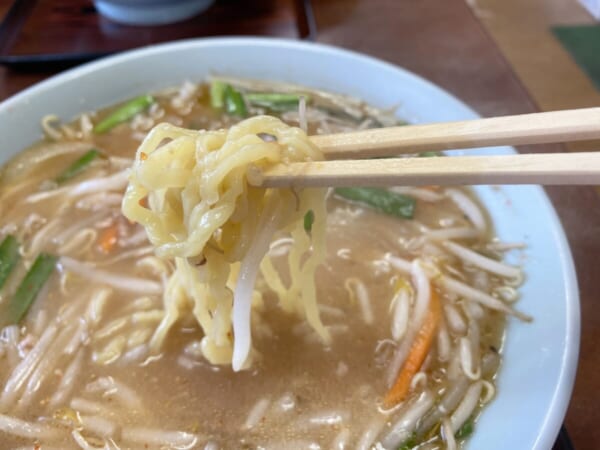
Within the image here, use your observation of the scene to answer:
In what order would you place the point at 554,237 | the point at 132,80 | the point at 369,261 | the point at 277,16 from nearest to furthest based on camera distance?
the point at 554,237 < the point at 369,261 < the point at 132,80 < the point at 277,16

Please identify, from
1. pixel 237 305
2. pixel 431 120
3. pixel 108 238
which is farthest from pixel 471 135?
pixel 108 238

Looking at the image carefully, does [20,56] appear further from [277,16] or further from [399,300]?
[399,300]

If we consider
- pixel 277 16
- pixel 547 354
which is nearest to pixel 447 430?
pixel 547 354

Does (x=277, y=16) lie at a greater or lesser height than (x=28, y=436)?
greater

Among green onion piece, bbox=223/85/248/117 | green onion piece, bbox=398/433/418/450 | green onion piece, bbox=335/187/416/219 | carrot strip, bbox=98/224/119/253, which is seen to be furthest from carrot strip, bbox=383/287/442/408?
green onion piece, bbox=223/85/248/117

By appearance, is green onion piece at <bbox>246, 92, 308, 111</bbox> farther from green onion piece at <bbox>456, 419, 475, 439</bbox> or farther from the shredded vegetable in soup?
green onion piece at <bbox>456, 419, 475, 439</bbox>

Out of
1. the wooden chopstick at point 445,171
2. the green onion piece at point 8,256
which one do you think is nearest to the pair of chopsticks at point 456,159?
the wooden chopstick at point 445,171

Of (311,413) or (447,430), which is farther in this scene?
(311,413)

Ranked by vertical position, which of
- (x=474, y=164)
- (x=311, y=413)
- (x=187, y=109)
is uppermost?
(x=474, y=164)
